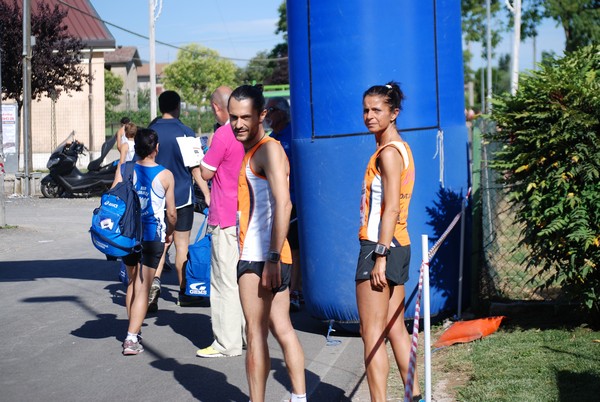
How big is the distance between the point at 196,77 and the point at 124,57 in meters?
7.79

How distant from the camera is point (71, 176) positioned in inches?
904

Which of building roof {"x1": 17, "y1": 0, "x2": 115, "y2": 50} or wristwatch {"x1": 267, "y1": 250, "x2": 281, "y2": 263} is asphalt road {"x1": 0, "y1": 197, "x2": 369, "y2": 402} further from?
building roof {"x1": 17, "y1": 0, "x2": 115, "y2": 50}

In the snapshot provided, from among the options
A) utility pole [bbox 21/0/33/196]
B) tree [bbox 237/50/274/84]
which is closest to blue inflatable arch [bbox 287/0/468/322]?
utility pole [bbox 21/0/33/196]

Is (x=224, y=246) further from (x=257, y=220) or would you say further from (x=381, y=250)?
(x=381, y=250)

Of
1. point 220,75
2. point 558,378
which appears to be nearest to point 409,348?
point 558,378

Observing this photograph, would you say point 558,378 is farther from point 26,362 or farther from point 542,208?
point 26,362

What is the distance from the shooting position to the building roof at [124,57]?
76875mm

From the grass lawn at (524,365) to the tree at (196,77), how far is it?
73196 millimetres

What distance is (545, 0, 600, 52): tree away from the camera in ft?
122

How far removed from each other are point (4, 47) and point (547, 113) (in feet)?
90.1

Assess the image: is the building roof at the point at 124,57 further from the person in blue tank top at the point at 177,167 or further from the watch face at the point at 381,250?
the watch face at the point at 381,250

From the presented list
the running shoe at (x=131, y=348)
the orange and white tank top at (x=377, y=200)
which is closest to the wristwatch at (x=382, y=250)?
the orange and white tank top at (x=377, y=200)

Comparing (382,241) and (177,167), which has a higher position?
(177,167)

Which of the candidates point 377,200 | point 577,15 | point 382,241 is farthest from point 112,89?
point 382,241
